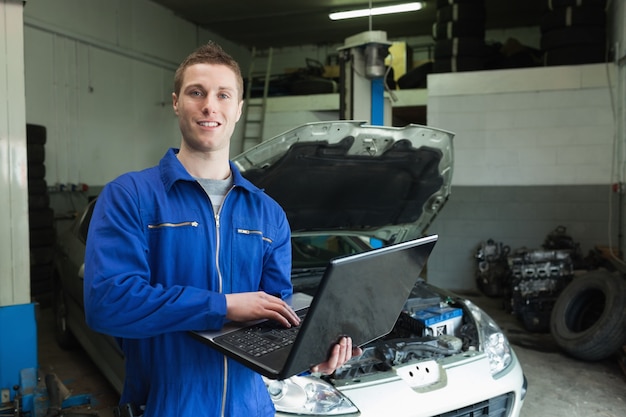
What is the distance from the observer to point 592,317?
175 inches

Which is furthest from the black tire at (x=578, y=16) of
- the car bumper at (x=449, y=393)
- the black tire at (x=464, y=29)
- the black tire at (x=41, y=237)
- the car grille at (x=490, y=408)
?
the black tire at (x=41, y=237)

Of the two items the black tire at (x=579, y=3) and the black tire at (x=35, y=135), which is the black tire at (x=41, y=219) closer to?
the black tire at (x=35, y=135)

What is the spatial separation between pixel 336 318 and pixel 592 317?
4.24 meters

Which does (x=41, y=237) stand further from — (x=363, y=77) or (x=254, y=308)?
(x=254, y=308)

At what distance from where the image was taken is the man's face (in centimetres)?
122

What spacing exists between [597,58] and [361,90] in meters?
3.30

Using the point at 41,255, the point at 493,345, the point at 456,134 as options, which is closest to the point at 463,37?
the point at 456,134

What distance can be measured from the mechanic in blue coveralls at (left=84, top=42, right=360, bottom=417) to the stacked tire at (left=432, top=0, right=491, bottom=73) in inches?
223

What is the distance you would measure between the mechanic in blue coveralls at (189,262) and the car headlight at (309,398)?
1.75 ft

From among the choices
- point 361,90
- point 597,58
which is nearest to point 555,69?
point 597,58

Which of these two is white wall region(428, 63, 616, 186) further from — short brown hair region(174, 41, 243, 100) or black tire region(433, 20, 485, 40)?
short brown hair region(174, 41, 243, 100)

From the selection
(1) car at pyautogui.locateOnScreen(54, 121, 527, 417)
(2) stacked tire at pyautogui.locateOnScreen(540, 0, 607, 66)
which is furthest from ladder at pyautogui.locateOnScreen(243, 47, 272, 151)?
(1) car at pyautogui.locateOnScreen(54, 121, 527, 417)

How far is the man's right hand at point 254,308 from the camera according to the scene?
→ 1.12 meters

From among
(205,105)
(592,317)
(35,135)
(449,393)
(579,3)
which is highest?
(579,3)
